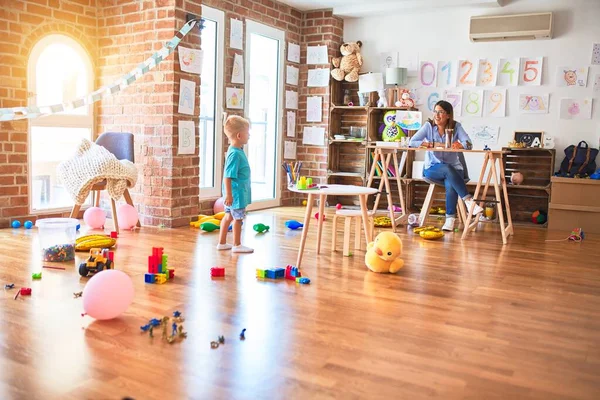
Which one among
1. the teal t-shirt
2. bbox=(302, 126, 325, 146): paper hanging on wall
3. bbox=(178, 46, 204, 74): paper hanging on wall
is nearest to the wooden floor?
the teal t-shirt

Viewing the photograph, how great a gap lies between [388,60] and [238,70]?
1.81 m

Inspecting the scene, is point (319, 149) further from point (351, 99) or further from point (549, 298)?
point (549, 298)

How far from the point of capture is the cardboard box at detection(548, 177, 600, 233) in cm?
584

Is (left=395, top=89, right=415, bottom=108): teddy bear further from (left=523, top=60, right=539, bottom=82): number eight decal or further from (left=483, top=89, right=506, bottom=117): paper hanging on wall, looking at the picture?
(left=523, top=60, right=539, bottom=82): number eight decal

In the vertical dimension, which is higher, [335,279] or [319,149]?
[319,149]

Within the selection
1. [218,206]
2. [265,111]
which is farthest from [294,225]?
[265,111]

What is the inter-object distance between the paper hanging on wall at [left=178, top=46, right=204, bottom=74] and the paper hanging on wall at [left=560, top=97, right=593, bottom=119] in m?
3.59

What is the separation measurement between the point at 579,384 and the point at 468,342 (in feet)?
1.60

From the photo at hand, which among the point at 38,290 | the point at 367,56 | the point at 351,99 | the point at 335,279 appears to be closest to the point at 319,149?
the point at 351,99

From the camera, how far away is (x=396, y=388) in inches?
80.0

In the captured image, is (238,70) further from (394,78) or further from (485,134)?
(485,134)

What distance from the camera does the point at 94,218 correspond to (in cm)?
510

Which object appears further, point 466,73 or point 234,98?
point 466,73

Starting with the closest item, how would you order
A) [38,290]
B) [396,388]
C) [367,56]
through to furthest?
1. [396,388]
2. [38,290]
3. [367,56]
